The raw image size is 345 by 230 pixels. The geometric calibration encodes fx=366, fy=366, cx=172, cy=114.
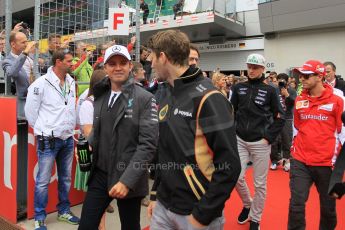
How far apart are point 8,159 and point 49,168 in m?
0.67

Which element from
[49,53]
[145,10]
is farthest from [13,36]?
[145,10]

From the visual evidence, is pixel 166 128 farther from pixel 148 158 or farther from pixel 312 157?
pixel 312 157

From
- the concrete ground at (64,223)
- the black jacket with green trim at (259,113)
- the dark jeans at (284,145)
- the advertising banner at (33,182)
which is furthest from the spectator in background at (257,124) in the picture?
the dark jeans at (284,145)

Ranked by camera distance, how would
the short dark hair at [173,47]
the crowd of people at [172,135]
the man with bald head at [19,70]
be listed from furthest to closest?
the man with bald head at [19,70] < the short dark hair at [173,47] < the crowd of people at [172,135]

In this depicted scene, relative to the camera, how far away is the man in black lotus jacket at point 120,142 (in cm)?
277

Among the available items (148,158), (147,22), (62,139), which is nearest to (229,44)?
(147,22)

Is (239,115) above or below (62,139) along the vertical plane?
above

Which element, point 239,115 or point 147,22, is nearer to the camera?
point 239,115

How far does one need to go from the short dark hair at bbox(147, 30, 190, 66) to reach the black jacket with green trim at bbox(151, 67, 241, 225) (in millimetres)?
94

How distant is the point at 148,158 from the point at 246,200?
2.09m

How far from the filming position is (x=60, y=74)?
4199 millimetres

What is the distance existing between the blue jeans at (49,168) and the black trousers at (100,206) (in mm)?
1364

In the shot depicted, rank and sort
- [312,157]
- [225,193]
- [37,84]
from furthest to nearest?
[37,84] → [312,157] → [225,193]

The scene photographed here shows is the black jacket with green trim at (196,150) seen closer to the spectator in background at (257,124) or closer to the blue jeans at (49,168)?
the spectator in background at (257,124)
